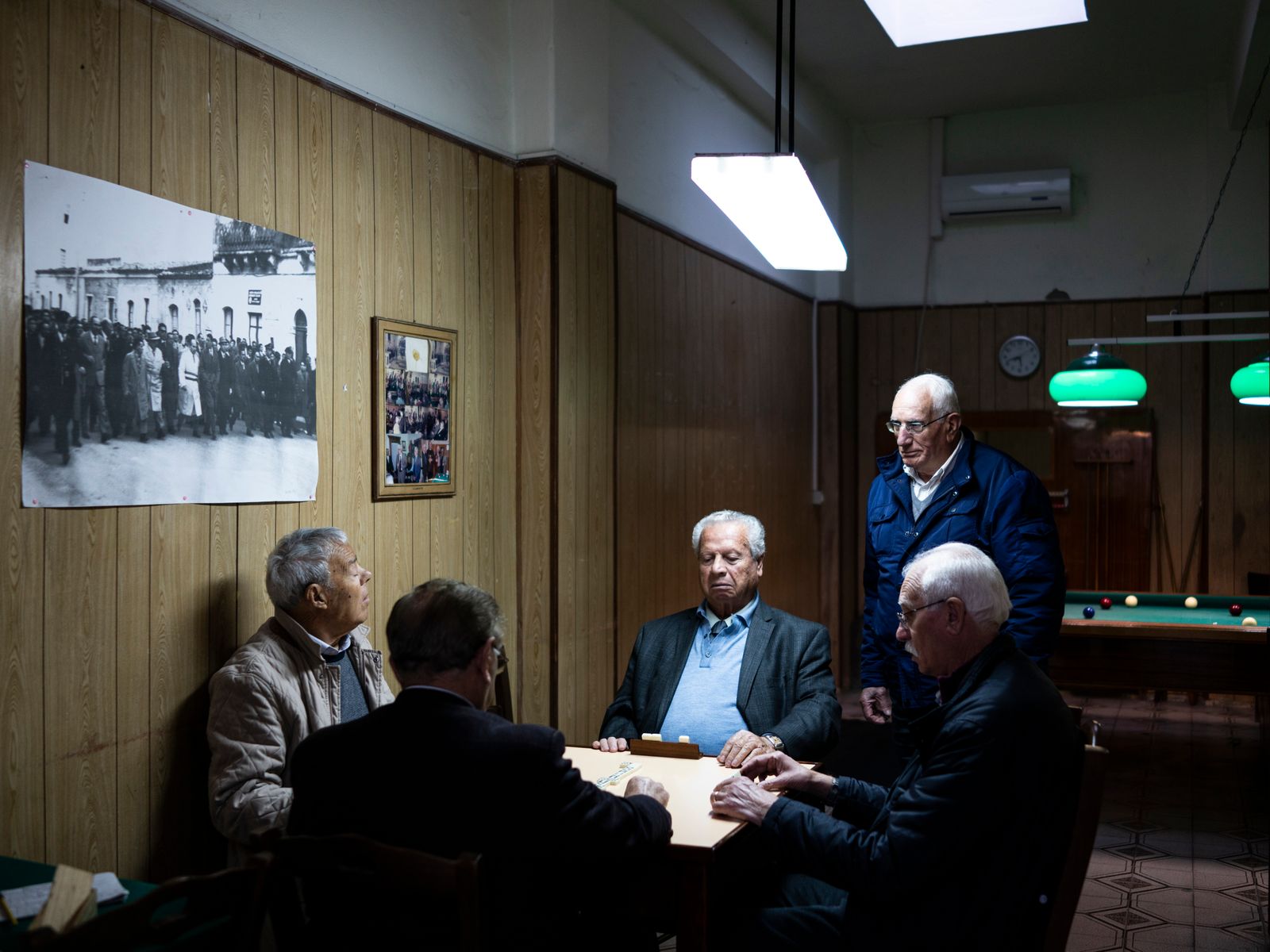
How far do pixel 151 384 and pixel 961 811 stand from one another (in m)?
2.01

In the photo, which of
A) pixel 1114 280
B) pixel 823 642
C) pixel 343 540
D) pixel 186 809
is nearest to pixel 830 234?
pixel 823 642

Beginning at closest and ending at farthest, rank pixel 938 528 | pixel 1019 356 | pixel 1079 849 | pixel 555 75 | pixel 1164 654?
pixel 1079 849
pixel 938 528
pixel 555 75
pixel 1164 654
pixel 1019 356

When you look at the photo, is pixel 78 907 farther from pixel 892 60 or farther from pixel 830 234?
pixel 892 60

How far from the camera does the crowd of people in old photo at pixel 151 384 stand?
7.75 ft

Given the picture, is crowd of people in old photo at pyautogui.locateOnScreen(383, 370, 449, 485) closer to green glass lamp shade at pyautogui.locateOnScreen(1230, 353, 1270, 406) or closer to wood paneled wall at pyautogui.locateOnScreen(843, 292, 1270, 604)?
green glass lamp shade at pyautogui.locateOnScreen(1230, 353, 1270, 406)

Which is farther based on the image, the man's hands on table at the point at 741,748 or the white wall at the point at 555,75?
the white wall at the point at 555,75

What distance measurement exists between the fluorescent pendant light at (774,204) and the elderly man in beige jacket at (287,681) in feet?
Answer: 4.58

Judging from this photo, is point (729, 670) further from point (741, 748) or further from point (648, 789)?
point (648, 789)

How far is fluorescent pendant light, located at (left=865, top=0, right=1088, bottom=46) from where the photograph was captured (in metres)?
4.59

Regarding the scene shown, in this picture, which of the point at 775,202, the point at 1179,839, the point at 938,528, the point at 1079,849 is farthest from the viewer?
the point at 1179,839

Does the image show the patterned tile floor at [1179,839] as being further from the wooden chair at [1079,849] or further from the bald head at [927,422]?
the wooden chair at [1079,849]

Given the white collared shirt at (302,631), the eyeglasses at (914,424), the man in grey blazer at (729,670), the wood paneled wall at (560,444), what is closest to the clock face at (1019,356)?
the wood paneled wall at (560,444)

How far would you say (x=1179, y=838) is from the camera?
15.5 ft

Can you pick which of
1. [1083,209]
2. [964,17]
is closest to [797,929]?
[964,17]
